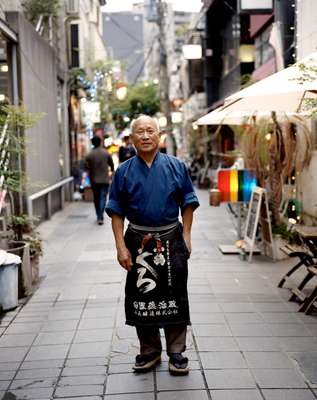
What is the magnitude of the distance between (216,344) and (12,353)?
190cm

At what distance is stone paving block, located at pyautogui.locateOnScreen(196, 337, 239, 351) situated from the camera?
549cm

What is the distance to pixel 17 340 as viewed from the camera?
6.02 m

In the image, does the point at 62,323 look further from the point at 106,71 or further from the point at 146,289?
the point at 106,71

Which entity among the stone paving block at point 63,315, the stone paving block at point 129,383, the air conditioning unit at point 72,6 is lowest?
the stone paving block at point 63,315

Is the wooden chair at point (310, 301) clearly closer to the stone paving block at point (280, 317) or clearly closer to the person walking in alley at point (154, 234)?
the stone paving block at point (280, 317)

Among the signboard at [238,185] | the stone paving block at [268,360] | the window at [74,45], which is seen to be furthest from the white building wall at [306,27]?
the window at [74,45]

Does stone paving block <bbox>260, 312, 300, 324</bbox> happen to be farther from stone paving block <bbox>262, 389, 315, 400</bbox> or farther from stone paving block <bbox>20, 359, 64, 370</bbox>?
stone paving block <bbox>20, 359, 64, 370</bbox>

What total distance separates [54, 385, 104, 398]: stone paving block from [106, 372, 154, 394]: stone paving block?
3.0 inches

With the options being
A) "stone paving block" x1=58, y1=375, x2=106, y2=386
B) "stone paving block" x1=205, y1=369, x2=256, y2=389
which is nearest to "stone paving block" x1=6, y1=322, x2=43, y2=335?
"stone paving block" x1=58, y1=375, x2=106, y2=386

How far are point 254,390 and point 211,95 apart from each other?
26110 mm

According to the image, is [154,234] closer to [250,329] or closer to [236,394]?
[236,394]

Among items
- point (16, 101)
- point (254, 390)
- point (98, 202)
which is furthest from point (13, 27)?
point (254, 390)

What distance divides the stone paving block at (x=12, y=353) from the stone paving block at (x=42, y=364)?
0.17 meters

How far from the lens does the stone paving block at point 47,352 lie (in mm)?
5430
